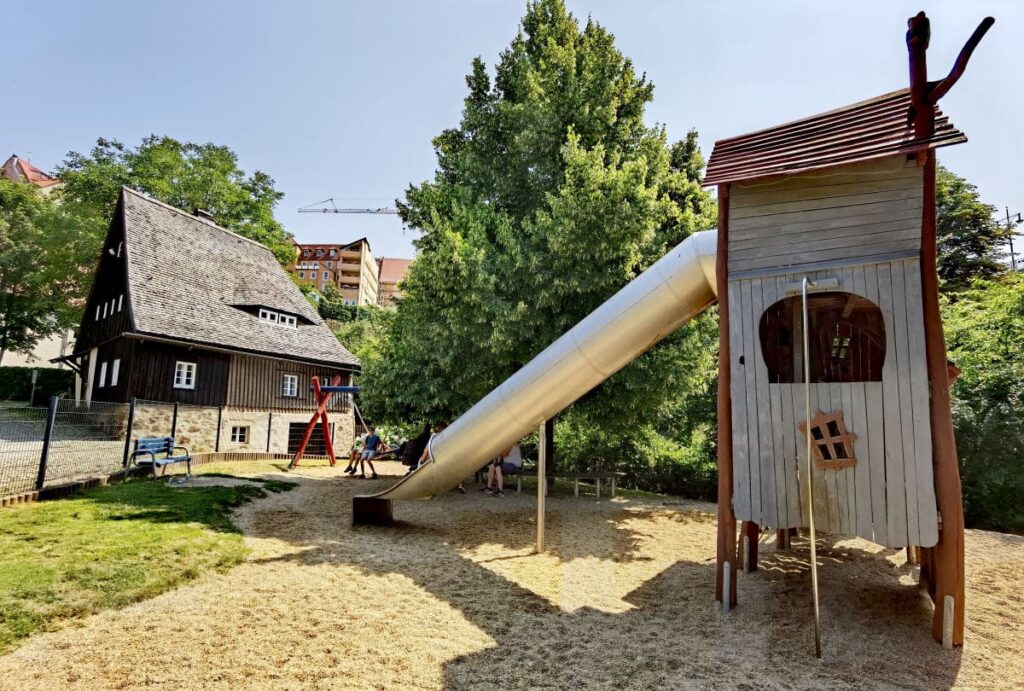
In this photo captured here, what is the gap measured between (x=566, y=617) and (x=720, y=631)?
63.8 inches

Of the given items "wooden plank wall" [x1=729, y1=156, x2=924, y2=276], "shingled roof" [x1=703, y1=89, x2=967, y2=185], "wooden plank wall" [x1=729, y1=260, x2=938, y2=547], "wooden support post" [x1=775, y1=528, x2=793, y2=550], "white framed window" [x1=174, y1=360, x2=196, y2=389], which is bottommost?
"wooden support post" [x1=775, y1=528, x2=793, y2=550]

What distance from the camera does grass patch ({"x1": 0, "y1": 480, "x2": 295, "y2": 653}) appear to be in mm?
5238

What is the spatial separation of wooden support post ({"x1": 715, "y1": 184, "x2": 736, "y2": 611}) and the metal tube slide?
1.49 feet

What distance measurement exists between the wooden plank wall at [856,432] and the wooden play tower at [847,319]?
1cm

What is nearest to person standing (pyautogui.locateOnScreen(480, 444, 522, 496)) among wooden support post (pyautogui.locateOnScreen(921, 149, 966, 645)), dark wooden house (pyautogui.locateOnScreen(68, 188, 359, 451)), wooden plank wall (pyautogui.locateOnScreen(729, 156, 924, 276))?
wooden plank wall (pyautogui.locateOnScreen(729, 156, 924, 276))

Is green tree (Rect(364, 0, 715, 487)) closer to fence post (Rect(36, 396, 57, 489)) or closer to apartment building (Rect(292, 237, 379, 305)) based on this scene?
fence post (Rect(36, 396, 57, 489))

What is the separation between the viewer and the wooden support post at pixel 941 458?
502 cm

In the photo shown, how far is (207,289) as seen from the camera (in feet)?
75.2

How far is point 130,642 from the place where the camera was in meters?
4.65

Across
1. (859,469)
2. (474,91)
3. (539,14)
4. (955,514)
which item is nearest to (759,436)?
(859,469)

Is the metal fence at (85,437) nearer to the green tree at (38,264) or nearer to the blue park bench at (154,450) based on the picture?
the blue park bench at (154,450)

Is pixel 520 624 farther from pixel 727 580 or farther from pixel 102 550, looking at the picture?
pixel 102 550

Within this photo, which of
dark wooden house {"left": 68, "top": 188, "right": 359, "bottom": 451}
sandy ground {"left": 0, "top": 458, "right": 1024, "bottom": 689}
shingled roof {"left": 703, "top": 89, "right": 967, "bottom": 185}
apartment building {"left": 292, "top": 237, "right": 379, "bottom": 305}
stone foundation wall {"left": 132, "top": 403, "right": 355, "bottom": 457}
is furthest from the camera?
apartment building {"left": 292, "top": 237, "right": 379, "bottom": 305}

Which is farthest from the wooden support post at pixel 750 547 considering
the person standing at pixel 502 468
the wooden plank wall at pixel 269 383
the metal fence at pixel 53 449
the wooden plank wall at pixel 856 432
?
the wooden plank wall at pixel 269 383
